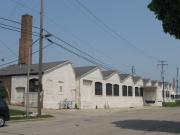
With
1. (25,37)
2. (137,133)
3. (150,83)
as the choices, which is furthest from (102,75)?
(137,133)

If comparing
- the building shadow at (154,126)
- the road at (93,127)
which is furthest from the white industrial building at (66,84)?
the building shadow at (154,126)

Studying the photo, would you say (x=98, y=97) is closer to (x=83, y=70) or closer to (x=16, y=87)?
(x=83, y=70)

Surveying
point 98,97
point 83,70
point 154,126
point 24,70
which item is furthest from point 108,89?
point 154,126

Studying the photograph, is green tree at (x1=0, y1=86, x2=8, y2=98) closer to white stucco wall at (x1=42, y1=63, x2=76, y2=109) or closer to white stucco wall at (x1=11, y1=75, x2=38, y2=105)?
white stucco wall at (x1=11, y1=75, x2=38, y2=105)

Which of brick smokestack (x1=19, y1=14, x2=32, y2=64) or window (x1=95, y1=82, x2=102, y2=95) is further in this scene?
brick smokestack (x1=19, y1=14, x2=32, y2=64)

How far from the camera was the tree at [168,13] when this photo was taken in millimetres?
20453

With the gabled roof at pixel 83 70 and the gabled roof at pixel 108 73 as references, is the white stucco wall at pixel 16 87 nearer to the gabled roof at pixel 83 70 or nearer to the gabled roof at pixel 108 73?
the gabled roof at pixel 83 70

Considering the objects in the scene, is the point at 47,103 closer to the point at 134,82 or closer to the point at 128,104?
the point at 128,104

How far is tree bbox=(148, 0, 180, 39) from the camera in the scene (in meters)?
20.5

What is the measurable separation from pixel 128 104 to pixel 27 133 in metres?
51.5

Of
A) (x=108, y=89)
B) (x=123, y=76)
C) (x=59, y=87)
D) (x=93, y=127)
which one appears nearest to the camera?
(x=93, y=127)

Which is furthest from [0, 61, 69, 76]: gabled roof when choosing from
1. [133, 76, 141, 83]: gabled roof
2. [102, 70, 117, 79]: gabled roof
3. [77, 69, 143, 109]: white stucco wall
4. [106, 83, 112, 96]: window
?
[133, 76, 141, 83]: gabled roof

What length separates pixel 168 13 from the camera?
21.0 meters

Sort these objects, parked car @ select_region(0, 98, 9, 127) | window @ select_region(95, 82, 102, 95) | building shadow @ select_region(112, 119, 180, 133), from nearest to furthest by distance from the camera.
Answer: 1. building shadow @ select_region(112, 119, 180, 133)
2. parked car @ select_region(0, 98, 9, 127)
3. window @ select_region(95, 82, 102, 95)
